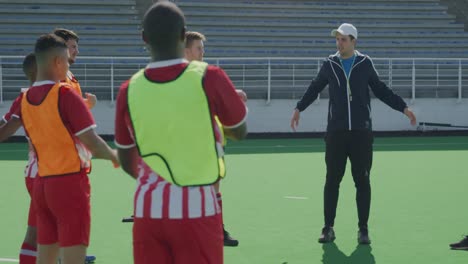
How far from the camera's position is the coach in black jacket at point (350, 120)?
675 centimetres

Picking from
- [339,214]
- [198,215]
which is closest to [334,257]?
[339,214]

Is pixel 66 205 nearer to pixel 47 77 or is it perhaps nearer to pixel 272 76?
pixel 47 77

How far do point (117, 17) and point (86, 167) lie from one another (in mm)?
20344

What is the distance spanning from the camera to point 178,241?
3016mm

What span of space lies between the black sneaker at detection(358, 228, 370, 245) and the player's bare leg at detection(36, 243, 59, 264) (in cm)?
313

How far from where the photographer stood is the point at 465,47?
81.1 feet

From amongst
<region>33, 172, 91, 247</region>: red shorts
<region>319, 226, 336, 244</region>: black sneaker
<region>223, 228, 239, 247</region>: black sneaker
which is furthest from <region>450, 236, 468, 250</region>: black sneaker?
<region>33, 172, 91, 247</region>: red shorts

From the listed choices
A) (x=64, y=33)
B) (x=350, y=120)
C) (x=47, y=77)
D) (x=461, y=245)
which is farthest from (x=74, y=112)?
(x=461, y=245)

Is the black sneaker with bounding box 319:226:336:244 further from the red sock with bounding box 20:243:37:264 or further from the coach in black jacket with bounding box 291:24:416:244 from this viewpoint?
the red sock with bounding box 20:243:37:264

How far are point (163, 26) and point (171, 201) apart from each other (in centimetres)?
71

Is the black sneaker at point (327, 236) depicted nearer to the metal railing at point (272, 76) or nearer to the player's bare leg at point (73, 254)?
the player's bare leg at point (73, 254)

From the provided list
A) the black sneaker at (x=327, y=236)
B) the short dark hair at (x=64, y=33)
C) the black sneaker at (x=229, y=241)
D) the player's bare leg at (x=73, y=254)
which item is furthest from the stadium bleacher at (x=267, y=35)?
the player's bare leg at (x=73, y=254)

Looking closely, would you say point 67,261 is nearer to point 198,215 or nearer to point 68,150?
point 68,150

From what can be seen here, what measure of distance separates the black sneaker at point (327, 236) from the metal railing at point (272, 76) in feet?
41.1
